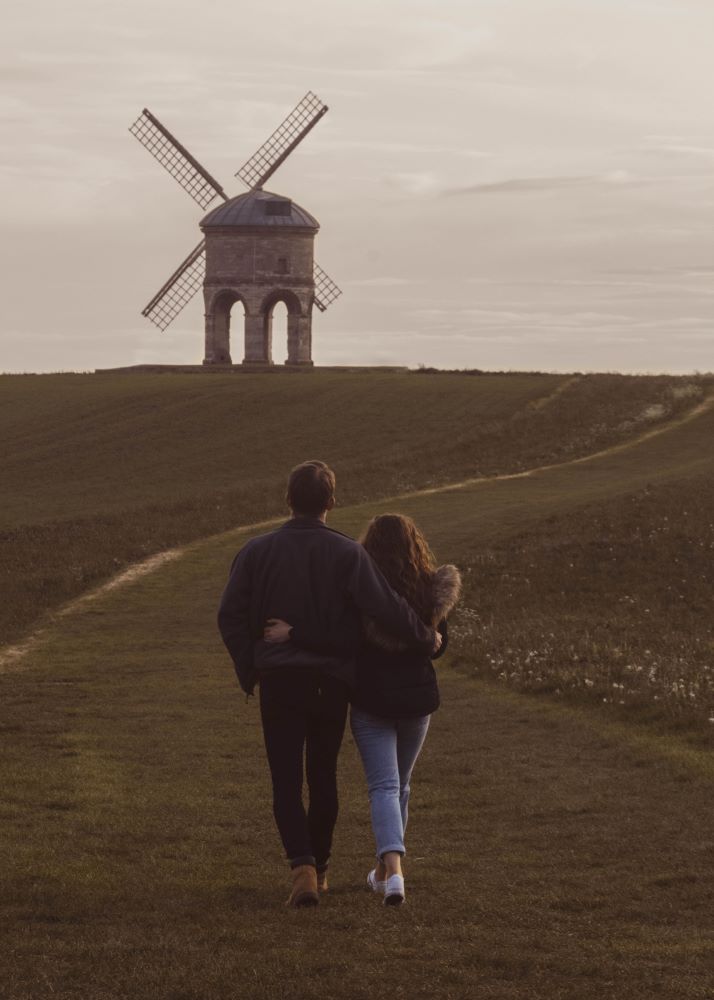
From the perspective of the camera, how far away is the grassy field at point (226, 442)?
40875mm

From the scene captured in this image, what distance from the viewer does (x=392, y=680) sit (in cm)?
1024

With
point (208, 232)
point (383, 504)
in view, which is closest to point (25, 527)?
point (383, 504)

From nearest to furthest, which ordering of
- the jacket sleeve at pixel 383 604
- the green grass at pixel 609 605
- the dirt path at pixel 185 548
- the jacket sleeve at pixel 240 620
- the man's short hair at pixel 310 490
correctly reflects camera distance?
1. the jacket sleeve at pixel 383 604
2. the jacket sleeve at pixel 240 620
3. the man's short hair at pixel 310 490
4. the green grass at pixel 609 605
5. the dirt path at pixel 185 548

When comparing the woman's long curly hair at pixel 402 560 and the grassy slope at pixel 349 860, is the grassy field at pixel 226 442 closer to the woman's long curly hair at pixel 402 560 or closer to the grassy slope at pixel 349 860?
the grassy slope at pixel 349 860

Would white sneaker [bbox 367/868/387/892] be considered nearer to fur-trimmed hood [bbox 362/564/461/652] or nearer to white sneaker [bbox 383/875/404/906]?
white sneaker [bbox 383/875/404/906]

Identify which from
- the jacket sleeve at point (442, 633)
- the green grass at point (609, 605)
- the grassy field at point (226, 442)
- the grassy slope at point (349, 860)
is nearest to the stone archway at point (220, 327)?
the grassy field at point (226, 442)

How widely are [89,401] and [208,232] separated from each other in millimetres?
20423

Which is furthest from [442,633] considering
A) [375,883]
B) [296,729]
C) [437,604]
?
[375,883]

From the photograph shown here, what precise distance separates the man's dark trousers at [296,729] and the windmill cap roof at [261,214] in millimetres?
87544

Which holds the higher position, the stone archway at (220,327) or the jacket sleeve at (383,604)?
the stone archway at (220,327)

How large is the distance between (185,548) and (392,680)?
94.6 ft

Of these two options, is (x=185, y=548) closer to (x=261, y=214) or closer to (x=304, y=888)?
(x=304, y=888)

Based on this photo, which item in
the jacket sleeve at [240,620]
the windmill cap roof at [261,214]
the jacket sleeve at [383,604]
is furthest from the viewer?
the windmill cap roof at [261,214]

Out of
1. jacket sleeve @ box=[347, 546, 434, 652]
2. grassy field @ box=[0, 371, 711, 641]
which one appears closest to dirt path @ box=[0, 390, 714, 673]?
Result: grassy field @ box=[0, 371, 711, 641]
